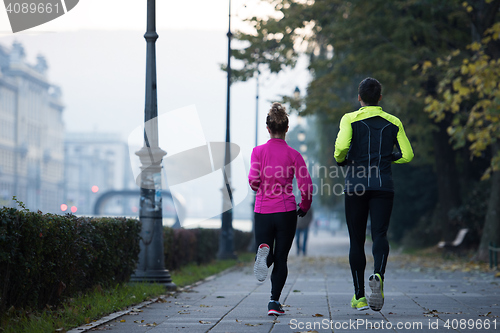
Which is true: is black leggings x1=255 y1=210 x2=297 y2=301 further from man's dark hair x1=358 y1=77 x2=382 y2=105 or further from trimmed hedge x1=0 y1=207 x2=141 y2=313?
trimmed hedge x1=0 y1=207 x2=141 y2=313

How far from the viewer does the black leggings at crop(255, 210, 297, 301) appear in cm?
636

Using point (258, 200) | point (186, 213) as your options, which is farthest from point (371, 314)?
point (186, 213)

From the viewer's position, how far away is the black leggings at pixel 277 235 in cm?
636

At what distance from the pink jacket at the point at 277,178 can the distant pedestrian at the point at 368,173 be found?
1.25 feet

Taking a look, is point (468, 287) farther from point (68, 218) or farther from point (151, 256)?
point (68, 218)

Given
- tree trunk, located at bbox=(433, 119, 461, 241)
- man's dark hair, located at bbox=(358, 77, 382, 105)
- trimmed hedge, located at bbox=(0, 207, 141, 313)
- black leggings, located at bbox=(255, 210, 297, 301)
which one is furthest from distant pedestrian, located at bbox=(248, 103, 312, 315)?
tree trunk, located at bbox=(433, 119, 461, 241)

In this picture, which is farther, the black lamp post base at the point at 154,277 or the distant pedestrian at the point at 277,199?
the black lamp post base at the point at 154,277

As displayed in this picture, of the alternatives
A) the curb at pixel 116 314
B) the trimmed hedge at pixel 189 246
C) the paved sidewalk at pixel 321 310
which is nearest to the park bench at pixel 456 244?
the trimmed hedge at pixel 189 246

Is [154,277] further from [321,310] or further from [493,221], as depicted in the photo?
[493,221]

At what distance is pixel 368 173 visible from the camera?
627cm

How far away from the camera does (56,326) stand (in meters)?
5.63

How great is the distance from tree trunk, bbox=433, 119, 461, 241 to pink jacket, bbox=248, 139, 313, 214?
56.6 ft

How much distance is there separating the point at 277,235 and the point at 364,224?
0.82 m

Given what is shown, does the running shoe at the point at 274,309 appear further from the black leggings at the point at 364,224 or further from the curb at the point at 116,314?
the curb at the point at 116,314
